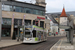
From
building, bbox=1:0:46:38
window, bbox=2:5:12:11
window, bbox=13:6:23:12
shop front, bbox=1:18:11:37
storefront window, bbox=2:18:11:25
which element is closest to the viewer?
storefront window, bbox=2:18:11:25

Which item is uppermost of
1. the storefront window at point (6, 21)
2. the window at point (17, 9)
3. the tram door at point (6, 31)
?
the window at point (17, 9)

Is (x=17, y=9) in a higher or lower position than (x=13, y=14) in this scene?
higher

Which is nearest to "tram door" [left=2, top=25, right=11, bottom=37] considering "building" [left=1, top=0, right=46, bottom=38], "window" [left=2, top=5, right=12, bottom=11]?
"building" [left=1, top=0, right=46, bottom=38]

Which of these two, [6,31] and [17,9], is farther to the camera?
[17,9]

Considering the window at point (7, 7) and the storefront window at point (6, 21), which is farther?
the window at point (7, 7)

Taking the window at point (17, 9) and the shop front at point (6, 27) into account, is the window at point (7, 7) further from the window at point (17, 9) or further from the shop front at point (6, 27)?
the shop front at point (6, 27)

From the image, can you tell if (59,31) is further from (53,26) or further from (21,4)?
(21,4)

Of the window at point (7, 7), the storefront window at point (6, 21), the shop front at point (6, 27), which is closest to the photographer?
the storefront window at point (6, 21)

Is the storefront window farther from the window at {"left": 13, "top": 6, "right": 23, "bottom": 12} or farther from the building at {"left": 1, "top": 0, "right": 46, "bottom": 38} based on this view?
the window at {"left": 13, "top": 6, "right": 23, "bottom": 12}

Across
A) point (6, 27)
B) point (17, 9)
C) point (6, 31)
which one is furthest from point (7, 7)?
point (6, 31)

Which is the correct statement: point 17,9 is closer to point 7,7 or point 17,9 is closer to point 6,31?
point 7,7

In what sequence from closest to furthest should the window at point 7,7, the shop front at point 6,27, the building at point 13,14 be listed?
the shop front at point 6,27 < the window at point 7,7 < the building at point 13,14

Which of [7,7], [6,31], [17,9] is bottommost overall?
[6,31]

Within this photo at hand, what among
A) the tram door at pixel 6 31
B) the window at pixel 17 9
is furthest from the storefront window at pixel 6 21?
the window at pixel 17 9
